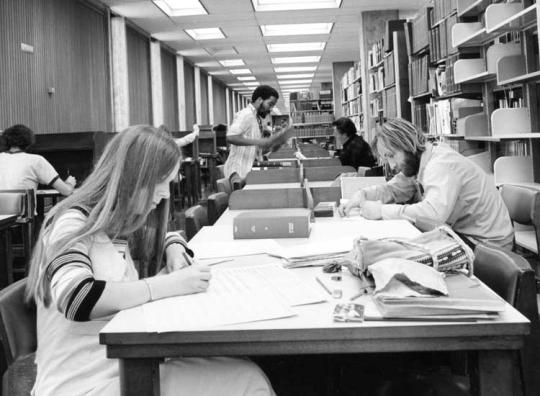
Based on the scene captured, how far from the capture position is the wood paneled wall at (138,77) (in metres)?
9.58

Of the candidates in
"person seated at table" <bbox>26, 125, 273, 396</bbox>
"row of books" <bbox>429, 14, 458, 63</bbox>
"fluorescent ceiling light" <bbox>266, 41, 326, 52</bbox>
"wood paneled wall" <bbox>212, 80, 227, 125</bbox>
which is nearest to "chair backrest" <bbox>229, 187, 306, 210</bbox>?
"person seated at table" <bbox>26, 125, 273, 396</bbox>

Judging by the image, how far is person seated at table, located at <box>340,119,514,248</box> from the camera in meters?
2.38

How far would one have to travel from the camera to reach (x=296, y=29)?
1019 cm

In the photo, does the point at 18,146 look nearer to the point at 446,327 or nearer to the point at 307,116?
the point at 446,327

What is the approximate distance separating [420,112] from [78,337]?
17.6 feet

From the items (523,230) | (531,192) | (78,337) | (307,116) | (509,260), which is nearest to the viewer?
(78,337)

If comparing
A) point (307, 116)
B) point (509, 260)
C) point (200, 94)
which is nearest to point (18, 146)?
point (509, 260)

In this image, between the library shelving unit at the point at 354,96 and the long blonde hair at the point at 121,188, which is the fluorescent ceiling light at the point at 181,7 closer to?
the library shelving unit at the point at 354,96

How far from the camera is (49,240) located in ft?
4.14

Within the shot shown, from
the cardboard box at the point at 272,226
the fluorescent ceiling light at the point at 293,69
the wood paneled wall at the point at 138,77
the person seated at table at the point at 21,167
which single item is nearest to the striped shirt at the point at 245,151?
the person seated at table at the point at 21,167

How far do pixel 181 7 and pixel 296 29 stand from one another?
2.50 m

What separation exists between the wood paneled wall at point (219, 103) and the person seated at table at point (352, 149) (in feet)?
40.3

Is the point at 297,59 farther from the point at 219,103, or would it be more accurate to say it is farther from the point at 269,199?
the point at 269,199

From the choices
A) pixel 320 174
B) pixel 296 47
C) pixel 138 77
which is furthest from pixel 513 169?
pixel 296 47
